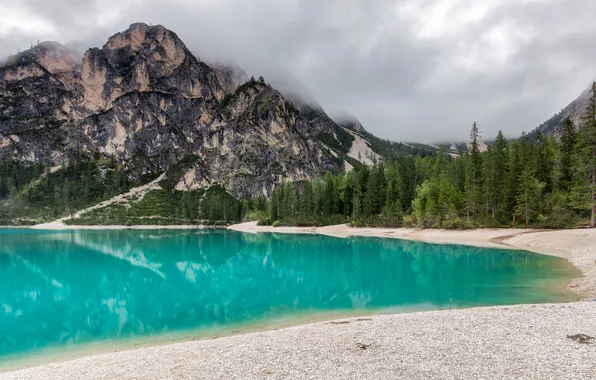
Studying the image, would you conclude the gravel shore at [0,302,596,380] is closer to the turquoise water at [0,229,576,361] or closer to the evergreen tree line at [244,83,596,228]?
the turquoise water at [0,229,576,361]

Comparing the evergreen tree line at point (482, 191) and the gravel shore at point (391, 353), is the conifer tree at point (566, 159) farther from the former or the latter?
the gravel shore at point (391, 353)

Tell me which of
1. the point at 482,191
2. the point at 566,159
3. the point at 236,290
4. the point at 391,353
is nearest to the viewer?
the point at 391,353

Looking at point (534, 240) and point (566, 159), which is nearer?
point (534, 240)

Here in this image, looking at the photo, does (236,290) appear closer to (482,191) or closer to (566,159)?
(482,191)

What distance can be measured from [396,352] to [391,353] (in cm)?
17

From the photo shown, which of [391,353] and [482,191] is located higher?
[482,191]

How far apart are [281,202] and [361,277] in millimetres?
94860

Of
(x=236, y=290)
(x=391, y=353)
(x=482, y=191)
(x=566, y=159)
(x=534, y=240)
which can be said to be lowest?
(x=236, y=290)

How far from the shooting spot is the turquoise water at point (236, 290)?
18.9 meters

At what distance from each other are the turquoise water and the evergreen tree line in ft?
66.6

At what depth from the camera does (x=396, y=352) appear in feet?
34.2

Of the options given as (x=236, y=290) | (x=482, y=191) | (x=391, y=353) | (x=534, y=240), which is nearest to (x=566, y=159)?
(x=482, y=191)

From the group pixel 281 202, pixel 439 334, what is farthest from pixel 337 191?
pixel 439 334

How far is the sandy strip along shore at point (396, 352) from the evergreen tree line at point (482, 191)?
4285cm
